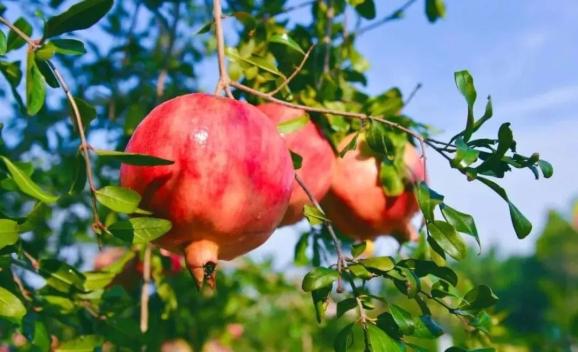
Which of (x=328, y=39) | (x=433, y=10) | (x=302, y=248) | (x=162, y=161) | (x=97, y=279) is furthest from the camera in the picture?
(x=433, y=10)

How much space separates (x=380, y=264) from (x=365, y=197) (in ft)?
1.39

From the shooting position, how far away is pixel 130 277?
192cm

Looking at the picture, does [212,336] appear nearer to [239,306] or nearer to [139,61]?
[239,306]

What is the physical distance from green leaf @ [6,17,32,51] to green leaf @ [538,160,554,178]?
26.8 inches

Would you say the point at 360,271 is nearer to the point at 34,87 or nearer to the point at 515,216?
the point at 515,216

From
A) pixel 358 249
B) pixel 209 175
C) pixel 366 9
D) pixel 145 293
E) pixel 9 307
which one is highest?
pixel 366 9

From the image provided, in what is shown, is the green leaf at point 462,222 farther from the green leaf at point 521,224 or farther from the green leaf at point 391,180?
the green leaf at point 391,180

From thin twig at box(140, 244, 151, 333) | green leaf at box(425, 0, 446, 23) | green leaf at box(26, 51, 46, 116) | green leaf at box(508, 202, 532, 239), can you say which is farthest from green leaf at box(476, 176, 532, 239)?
green leaf at box(425, 0, 446, 23)

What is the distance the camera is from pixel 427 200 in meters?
0.92

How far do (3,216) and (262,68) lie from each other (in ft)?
1.35

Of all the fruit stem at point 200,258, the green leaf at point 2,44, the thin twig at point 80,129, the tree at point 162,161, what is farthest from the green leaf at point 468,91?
the green leaf at point 2,44

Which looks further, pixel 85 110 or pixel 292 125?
pixel 292 125

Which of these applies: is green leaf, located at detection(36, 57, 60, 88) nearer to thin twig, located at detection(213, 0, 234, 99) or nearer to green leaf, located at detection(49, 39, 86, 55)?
green leaf, located at detection(49, 39, 86, 55)

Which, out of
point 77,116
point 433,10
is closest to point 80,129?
point 77,116
